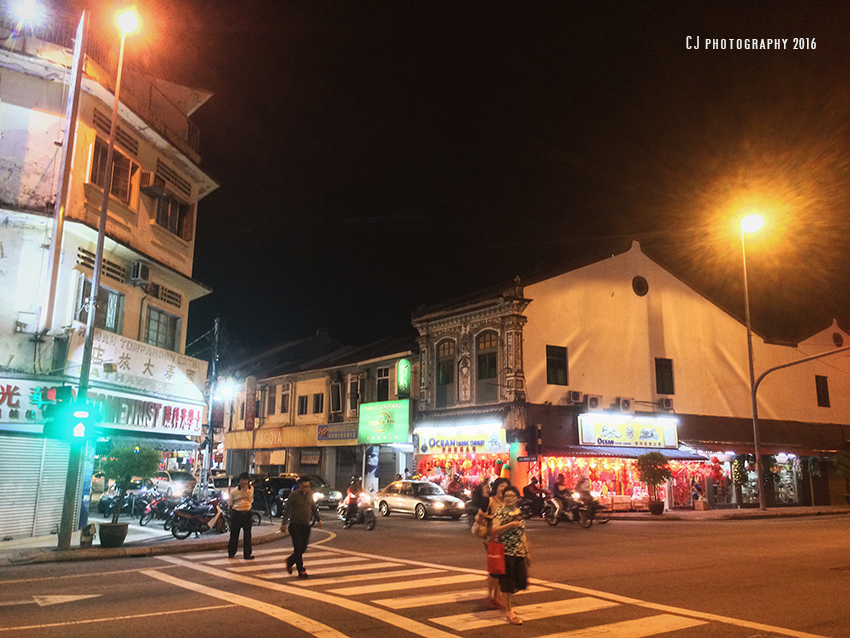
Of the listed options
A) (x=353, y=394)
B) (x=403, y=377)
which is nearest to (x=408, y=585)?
(x=403, y=377)

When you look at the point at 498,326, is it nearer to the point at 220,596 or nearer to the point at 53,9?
the point at 53,9

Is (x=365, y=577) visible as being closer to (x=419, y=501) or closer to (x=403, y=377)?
(x=419, y=501)

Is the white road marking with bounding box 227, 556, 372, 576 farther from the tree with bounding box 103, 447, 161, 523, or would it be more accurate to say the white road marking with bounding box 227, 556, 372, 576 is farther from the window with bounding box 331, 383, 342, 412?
the window with bounding box 331, 383, 342, 412

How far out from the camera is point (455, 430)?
112 feet

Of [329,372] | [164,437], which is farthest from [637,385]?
[164,437]

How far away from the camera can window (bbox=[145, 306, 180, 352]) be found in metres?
22.1

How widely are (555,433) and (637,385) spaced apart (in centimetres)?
588

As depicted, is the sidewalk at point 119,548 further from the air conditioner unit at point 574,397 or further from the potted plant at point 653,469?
the air conditioner unit at point 574,397

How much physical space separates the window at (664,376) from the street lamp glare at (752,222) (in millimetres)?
9299

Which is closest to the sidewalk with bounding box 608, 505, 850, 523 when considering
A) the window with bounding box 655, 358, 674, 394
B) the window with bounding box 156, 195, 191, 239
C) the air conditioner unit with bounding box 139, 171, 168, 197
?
the window with bounding box 655, 358, 674, 394

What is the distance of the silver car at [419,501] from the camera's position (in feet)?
90.9

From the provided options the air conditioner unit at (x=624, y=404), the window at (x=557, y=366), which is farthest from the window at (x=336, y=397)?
the air conditioner unit at (x=624, y=404)

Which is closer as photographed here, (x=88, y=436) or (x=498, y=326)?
(x=88, y=436)

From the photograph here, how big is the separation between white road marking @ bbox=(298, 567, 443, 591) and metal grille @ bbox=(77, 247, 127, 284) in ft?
35.9
